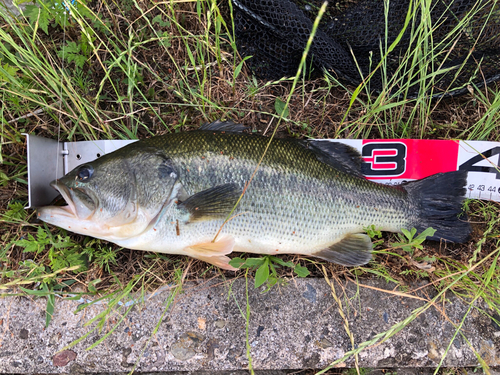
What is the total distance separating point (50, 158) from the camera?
2.65 metres

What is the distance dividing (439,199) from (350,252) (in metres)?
0.89

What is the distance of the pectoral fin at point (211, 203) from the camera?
225 centimetres

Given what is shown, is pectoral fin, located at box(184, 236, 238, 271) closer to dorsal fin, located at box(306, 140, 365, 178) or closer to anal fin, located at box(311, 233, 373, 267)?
anal fin, located at box(311, 233, 373, 267)

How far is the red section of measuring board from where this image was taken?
2777 mm

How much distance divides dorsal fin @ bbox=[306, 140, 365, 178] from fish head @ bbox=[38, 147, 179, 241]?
117 centimetres

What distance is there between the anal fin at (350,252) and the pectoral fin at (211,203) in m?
0.84

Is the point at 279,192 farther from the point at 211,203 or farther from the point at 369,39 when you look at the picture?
the point at 369,39

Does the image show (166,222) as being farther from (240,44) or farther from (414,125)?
(414,125)

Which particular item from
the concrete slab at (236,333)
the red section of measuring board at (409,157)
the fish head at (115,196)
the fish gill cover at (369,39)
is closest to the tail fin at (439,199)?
the red section of measuring board at (409,157)

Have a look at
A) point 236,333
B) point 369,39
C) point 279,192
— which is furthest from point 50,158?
point 369,39

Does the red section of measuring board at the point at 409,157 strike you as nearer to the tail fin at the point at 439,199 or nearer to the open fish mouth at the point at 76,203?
the tail fin at the point at 439,199

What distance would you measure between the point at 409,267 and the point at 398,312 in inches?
15.5

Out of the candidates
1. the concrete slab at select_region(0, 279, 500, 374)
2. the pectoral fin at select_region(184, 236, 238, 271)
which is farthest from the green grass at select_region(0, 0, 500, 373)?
the pectoral fin at select_region(184, 236, 238, 271)

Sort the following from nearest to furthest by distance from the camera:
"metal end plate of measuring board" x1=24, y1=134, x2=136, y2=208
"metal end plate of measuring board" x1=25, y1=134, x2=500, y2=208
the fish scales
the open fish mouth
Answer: the open fish mouth
the fish scales
"metal end plate of measuring board" x1=24, y1=134, x2=136, y2=208
"metal end plate of measuring board" x1=25, y1=134, x2=500, y2=208
